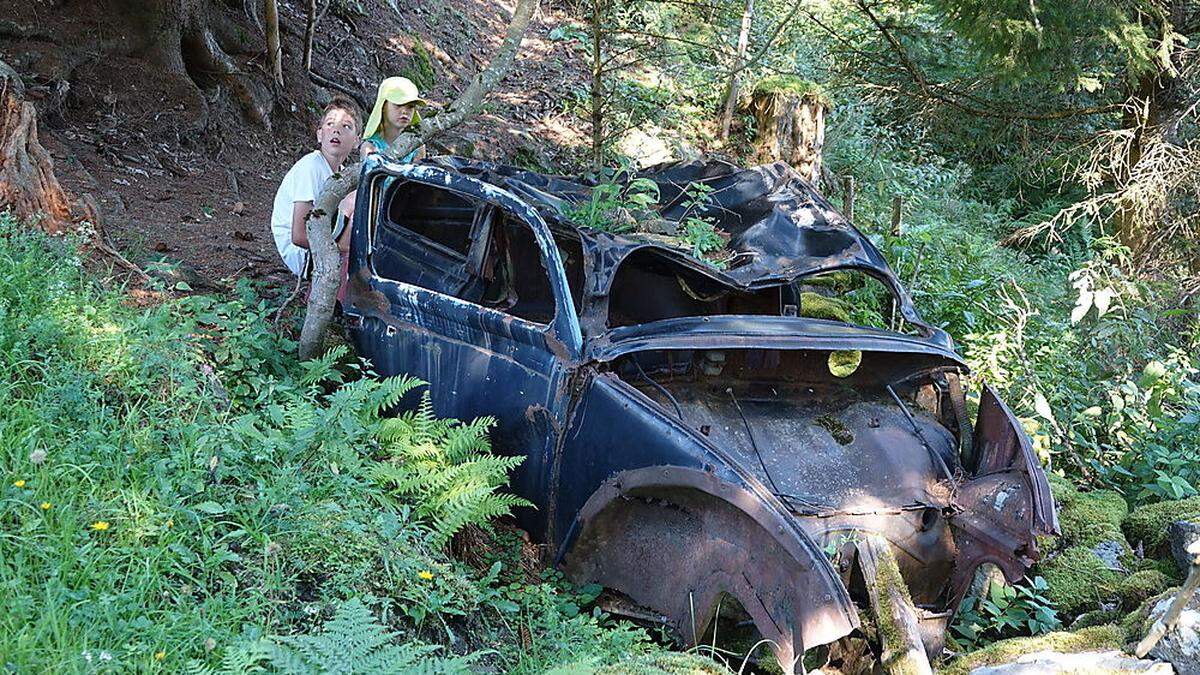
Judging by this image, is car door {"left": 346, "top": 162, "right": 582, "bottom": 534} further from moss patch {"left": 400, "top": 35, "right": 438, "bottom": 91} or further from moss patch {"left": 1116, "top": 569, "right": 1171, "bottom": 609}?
moss patch {"left": 400, "top": 35, "right": 438, "bottom": 91}

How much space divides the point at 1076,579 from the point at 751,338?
6.93 ft

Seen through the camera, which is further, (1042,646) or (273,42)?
(273,42)

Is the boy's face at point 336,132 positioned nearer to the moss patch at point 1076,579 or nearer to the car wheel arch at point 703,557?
the car wheel arch at point 703,557

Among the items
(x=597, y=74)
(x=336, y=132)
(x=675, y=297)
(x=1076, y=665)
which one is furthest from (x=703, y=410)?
(x=597, y=74)

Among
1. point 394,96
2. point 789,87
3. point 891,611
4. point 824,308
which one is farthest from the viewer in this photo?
point 789,87

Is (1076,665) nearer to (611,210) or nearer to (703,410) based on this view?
(703,410)

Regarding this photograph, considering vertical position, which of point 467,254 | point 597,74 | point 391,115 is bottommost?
point 467,254

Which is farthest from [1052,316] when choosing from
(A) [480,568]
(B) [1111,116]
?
(A) [480,568]

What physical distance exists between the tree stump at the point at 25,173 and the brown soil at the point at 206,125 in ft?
2.03

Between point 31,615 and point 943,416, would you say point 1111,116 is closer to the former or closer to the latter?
point 943,416

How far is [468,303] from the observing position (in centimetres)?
466

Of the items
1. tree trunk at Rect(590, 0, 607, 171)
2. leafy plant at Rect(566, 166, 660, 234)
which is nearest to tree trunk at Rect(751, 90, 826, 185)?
tree trunk at Rect(590, 0, 607, 171)

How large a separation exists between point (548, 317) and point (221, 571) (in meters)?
2.38

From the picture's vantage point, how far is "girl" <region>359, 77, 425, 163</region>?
18.3 feet
